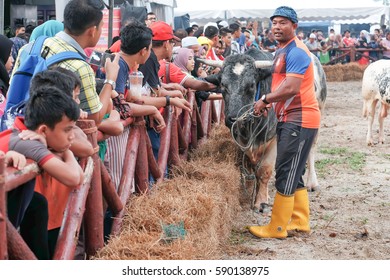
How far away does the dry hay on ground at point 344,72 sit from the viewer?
963 inches

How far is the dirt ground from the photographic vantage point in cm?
561

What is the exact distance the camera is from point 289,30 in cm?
567

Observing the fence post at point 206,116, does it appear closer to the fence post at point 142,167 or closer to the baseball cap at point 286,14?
the baseball cap at point 286,14

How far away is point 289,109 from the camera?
5.83 m

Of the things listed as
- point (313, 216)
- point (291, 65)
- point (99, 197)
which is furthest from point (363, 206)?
point (99, 197)

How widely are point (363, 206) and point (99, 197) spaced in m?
4.09

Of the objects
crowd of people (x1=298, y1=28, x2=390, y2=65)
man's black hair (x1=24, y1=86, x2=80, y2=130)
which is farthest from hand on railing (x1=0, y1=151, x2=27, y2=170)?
crowd of people (x1=298, y1=28, x2=390, y2=65)

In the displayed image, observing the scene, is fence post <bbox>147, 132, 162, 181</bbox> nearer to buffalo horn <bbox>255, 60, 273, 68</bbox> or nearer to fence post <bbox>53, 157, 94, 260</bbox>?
fence post <bbox>53, 157, 94, 260</bbox>

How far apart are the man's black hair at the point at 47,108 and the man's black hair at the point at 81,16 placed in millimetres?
1067

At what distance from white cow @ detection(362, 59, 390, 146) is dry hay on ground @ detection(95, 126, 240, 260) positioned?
4.89m

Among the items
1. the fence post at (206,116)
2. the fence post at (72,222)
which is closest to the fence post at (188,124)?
the fence post at (206,116)

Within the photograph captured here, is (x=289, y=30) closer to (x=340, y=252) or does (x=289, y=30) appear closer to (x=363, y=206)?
(x=340, y=252)

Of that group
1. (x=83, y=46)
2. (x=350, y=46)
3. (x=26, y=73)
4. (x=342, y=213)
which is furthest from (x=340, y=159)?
(x=350, y=46)

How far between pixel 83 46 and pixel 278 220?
8.45 feet
